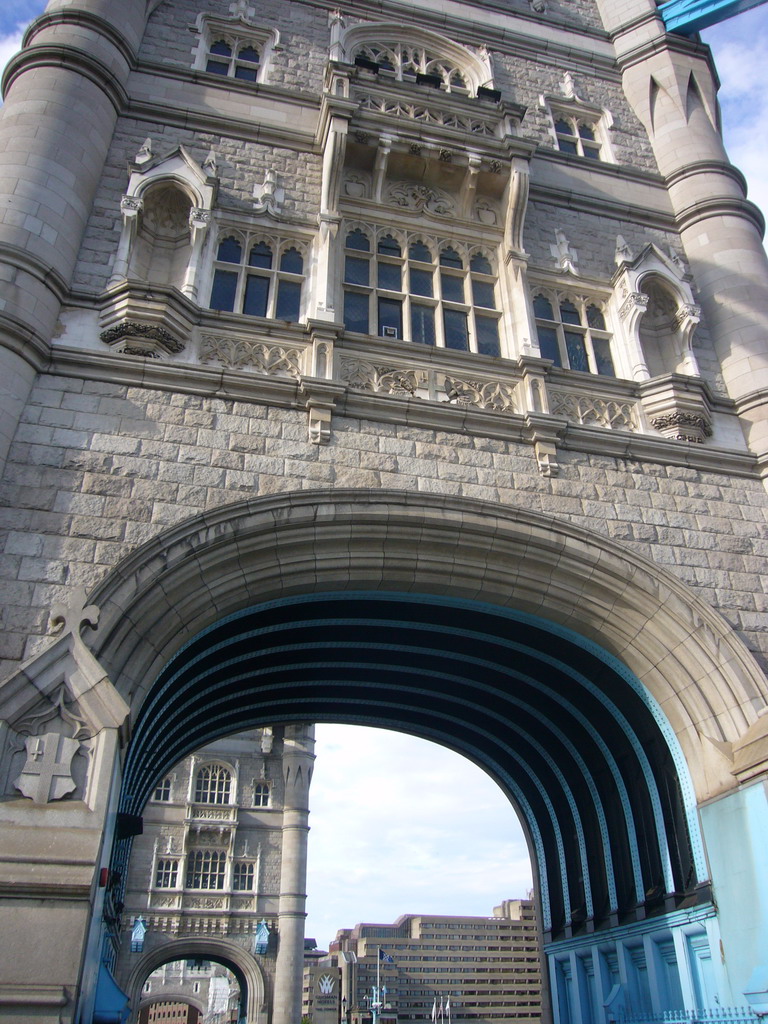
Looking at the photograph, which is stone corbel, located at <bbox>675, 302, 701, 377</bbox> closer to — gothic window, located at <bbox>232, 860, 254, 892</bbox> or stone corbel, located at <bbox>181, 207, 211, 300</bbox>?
stone corbel, located at <bbox>181, 207, 211, 300</bbox>

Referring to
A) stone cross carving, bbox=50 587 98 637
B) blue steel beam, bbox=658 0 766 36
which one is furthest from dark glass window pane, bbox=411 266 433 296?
blue steel beam, bbox=658 0 766 36

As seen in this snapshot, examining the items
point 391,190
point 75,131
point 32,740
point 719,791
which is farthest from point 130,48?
point 719,791

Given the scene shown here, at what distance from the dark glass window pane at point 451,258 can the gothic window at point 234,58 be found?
4.34 m

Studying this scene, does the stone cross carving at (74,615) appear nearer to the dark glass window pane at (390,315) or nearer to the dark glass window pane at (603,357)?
the dark glass window pane at (390,315)

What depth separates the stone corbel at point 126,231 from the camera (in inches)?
398

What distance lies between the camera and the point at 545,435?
32.9ft

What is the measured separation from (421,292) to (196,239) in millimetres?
3128

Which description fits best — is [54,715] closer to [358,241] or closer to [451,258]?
[358,241]

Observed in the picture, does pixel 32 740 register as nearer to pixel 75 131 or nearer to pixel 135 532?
pixel 135 532

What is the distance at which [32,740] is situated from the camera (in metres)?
6.68

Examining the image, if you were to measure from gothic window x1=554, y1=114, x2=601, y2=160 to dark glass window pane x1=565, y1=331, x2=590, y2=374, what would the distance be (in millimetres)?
4301

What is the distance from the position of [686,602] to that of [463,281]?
564 centimetres

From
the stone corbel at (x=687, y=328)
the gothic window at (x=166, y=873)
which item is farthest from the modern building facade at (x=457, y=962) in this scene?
the stone corbel at (x=687, y=328)

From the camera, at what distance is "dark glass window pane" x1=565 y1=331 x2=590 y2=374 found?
1179cm
